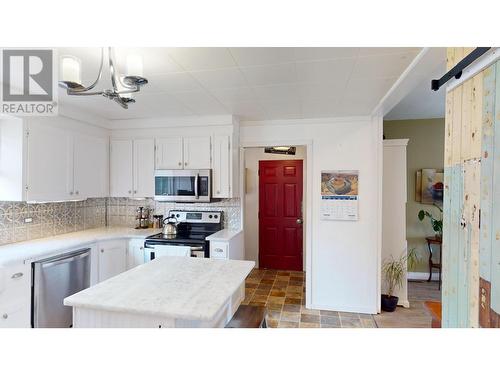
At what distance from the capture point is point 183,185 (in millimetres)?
3371

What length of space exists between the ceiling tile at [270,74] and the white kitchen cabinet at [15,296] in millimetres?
2400

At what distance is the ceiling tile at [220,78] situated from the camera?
200cm

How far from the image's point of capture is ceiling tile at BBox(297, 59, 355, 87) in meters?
1.85

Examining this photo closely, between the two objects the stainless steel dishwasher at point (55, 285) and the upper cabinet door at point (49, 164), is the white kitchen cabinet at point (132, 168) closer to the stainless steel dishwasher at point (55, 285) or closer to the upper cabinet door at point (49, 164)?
the upper cabinet door at point (49, 164)

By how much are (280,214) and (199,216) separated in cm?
174

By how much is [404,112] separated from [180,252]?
12.2ft

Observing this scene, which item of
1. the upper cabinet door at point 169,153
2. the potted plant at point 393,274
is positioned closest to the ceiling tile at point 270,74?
the upper cabinet door at point 169,153

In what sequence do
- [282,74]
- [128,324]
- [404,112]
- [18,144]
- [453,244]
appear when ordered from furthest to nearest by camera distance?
[404,112]
[18,144]
[282,74]
[128,324]
[453,244]

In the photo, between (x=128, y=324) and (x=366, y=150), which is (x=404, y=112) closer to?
→ (x=366, y=150)

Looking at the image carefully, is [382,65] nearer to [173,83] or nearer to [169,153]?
[173,83]

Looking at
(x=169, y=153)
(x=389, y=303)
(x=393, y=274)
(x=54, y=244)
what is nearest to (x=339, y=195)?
(x=393, y=274)

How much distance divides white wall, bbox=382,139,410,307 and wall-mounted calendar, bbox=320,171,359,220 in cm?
46
